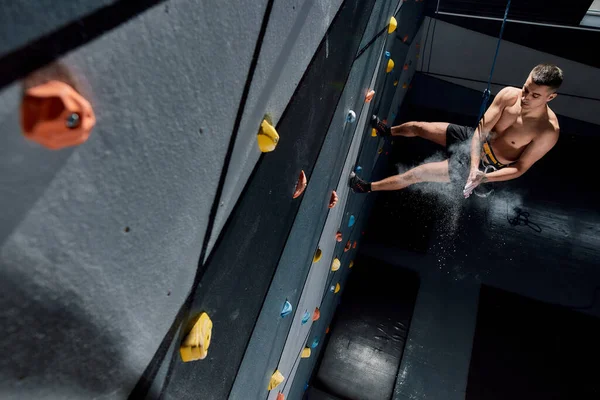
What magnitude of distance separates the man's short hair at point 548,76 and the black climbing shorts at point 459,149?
73 cm

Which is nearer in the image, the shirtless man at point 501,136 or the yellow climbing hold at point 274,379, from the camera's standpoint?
the yellow climbing hold at point 274,379

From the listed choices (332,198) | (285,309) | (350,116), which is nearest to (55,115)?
(285,309)

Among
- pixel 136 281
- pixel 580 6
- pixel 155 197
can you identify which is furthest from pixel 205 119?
pixel 580 6

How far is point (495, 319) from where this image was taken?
13.2ft

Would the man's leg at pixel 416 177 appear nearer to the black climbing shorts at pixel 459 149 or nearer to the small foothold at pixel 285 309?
the black climbing shorts at pixel 459 149

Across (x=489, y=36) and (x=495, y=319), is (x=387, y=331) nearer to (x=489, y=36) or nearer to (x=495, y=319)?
(x=495, y=319)

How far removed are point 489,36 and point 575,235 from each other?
8.16 ft

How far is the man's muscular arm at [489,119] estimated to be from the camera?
86.6 inches

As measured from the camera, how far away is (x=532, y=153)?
7.35ft

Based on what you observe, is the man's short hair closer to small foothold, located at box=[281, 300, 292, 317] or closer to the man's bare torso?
the man's bare torso

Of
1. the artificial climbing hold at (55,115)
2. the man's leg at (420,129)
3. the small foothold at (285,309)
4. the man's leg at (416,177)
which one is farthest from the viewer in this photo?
the man's leg at (420,129)

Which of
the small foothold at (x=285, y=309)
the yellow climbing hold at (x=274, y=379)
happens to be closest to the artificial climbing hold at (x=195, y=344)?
the small foothold at (x=285, y=309)

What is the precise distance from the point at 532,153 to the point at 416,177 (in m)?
0.67

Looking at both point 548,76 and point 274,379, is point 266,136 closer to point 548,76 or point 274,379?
point 274,379
